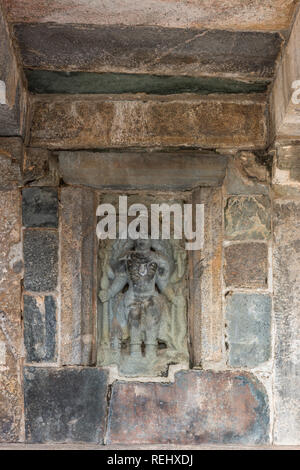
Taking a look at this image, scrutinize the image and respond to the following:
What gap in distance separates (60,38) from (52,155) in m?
0.63

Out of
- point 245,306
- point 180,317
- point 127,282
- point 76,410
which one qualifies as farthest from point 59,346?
point 245,306

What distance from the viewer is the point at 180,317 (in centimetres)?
279

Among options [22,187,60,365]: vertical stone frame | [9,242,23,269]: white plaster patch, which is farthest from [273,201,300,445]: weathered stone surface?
[9,242,23,269]: white plaster patch

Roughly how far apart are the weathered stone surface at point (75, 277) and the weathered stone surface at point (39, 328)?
0.20ft

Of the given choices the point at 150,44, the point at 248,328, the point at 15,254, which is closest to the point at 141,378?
the point at 248,328

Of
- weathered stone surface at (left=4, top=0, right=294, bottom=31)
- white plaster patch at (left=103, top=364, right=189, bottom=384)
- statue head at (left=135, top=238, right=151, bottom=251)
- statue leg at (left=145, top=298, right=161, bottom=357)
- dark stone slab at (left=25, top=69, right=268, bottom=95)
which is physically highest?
weathered stone surface at (left=4, top=0, right=294, bottom=31)

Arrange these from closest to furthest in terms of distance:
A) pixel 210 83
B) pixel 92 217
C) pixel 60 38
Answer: pixel 60 38
pixel 210 83
pixel 92 217

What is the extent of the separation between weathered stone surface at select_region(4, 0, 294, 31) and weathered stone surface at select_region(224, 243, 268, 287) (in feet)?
3.67

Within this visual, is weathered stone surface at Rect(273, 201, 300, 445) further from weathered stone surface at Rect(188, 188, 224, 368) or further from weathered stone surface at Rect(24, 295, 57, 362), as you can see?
weathered stone surface at Rect(24, 295, 57, 362)

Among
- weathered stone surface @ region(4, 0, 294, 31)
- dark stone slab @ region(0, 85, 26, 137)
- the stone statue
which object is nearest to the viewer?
weathered stone surface @ region(4, 0, 294, 31)

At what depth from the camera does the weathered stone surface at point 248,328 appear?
2.54 m

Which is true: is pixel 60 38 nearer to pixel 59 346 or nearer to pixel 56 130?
pixel 56 130

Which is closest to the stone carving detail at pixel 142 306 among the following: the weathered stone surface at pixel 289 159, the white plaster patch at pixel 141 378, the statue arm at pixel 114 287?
the statue arm at pixel 114 287

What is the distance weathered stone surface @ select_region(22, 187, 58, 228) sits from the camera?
2545 mm
